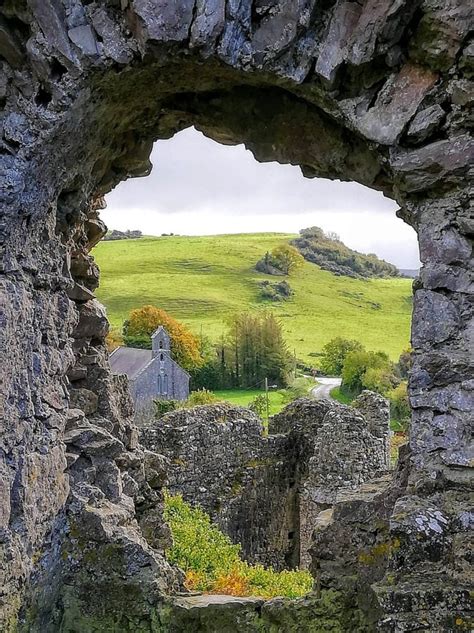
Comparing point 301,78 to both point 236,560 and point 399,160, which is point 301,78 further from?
point 236,560

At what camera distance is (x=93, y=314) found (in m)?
5.76

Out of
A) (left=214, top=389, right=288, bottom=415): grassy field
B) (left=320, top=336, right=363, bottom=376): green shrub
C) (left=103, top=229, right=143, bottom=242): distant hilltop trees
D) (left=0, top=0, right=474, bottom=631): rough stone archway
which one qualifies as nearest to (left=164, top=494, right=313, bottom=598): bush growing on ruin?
(left=0, top=0, right=474, bottom=631): rough stone archway

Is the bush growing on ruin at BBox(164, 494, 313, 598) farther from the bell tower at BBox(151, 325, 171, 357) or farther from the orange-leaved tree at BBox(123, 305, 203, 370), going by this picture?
the orange-leaved tree at BBox(123, 305, 203, 370)

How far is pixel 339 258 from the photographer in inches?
3191

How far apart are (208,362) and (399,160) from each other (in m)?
37.5

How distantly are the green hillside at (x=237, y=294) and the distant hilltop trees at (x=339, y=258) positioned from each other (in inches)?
76.5

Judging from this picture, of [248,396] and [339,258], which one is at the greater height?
[339,258]

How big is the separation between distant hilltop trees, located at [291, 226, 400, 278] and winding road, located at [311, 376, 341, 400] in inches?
1329

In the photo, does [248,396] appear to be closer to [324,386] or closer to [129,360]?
[324,386]

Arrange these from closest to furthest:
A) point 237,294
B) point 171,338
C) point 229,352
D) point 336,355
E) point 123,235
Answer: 1. point 171,338
2. point 229,352
3. point 336,355
4. point 237,294
5. point 123,235

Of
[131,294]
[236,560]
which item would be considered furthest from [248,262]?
[236,560]

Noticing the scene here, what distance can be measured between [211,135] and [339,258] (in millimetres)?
77005

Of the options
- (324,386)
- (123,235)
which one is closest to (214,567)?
(324,386)

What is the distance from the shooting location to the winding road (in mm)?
34562
